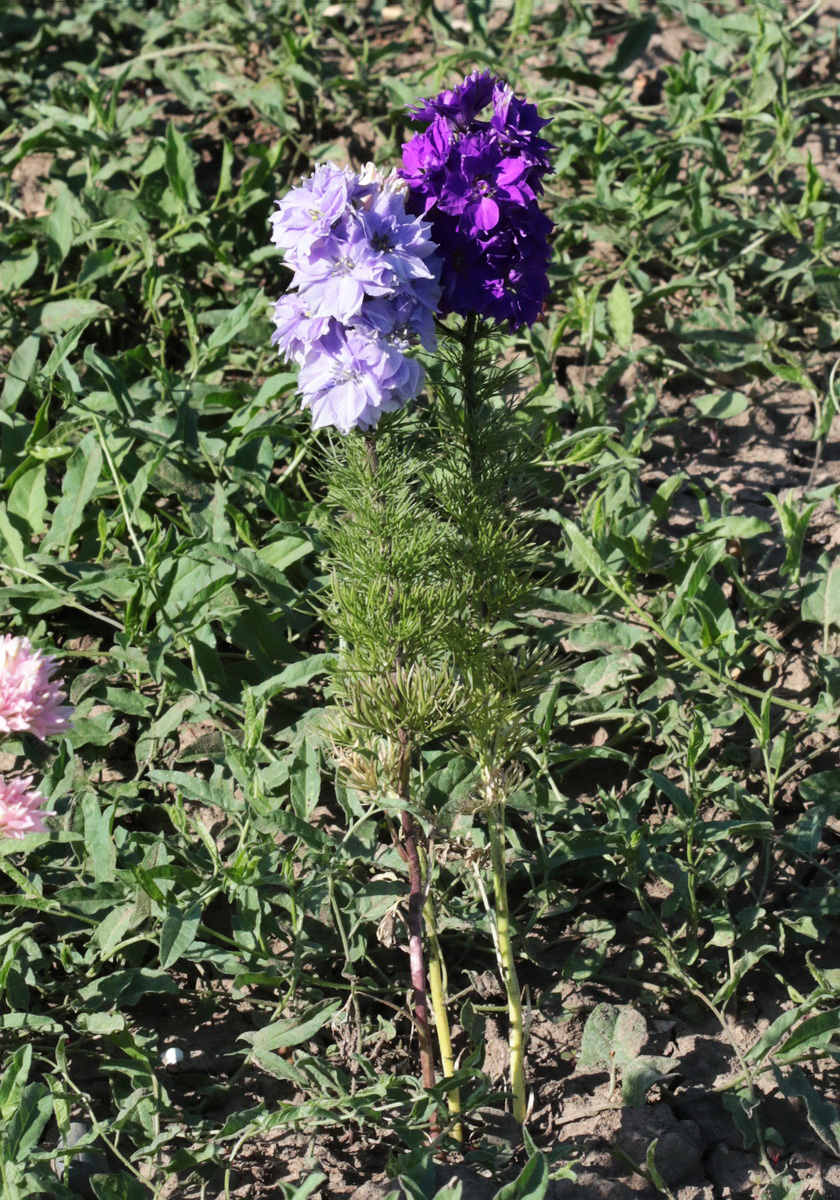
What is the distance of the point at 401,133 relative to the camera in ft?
14.1

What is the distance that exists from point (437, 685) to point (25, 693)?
0.65 m

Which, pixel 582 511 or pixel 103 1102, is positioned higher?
pixel 582 511

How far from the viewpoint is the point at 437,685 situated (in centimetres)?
213

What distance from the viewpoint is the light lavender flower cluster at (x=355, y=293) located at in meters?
1.82

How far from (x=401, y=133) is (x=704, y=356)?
4.60 feet

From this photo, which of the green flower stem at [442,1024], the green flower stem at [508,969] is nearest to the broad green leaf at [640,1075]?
the green flower stem at [508,969]

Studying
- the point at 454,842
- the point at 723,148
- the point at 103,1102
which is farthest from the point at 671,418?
the point at 103,1102

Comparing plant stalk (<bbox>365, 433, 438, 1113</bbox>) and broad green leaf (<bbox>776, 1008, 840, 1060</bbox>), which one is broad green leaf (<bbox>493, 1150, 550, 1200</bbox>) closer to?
plant stalk (<bbox>365, 433, 438, 1113</bbox>)

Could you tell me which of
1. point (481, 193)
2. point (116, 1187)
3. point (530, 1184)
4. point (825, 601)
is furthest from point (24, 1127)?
A: point (825, 601)

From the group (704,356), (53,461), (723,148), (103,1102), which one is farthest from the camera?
(723,148)

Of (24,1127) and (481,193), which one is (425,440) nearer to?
(481,193)

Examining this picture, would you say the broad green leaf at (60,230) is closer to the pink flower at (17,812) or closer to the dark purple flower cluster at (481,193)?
the dark purple flower cluster at (481,193)

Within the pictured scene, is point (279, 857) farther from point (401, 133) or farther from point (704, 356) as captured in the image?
point (401, 133)

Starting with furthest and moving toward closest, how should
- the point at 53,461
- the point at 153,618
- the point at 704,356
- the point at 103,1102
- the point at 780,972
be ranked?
1. the point at 704,356
2. the point at 53,461
3. the point at 153,618
4. the point at 780,972
5. the point at 103,1102
